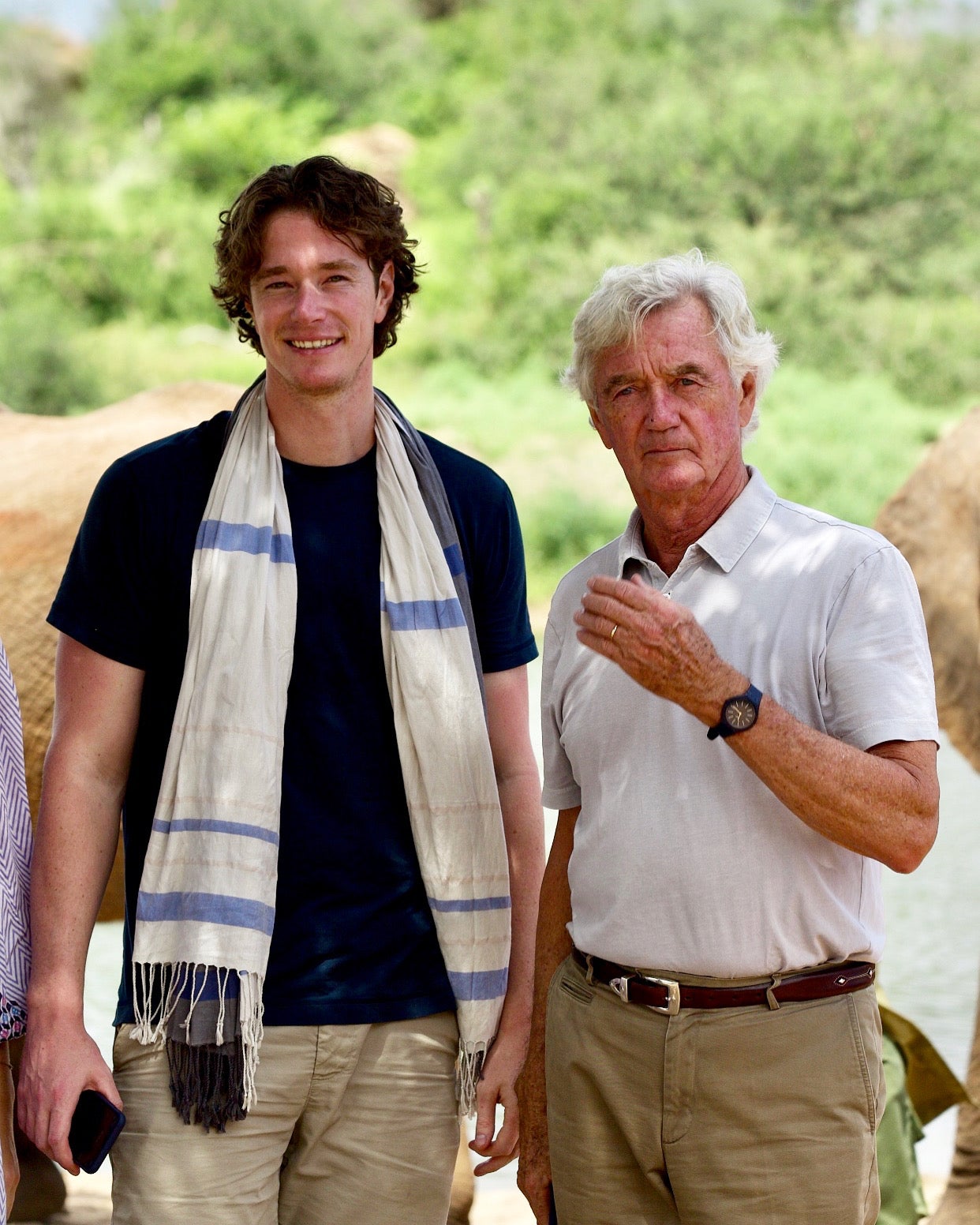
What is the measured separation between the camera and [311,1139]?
2365 millimetres

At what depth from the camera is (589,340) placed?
7.36 feet

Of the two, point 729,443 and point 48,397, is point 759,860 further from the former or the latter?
point 48,397

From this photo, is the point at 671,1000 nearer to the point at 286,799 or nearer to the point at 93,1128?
the point at 286,799

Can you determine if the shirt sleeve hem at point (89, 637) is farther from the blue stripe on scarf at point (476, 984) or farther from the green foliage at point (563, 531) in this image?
the green foliage at point (563, 531)

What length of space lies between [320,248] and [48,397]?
23.6 m

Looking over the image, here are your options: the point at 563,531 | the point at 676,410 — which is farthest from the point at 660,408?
the point at 563,531

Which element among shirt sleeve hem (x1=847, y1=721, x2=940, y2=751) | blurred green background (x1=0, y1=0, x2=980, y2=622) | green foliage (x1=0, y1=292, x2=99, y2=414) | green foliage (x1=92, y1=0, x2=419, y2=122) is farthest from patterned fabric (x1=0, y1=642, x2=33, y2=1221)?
green foliage (x1=92, y1=0, x2=419, y2=122)

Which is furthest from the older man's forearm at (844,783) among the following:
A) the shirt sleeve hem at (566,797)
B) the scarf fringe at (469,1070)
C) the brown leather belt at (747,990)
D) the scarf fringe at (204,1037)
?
the scarf fringe at (204,1037)

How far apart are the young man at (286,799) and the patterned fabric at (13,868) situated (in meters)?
0.03

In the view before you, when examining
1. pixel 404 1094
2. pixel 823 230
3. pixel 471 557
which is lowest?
pixel 404 1094

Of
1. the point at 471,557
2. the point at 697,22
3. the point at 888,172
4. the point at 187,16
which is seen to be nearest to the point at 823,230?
the point at 888,172

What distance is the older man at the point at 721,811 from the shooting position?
193 centimetres

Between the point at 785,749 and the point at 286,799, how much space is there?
800 millimetres

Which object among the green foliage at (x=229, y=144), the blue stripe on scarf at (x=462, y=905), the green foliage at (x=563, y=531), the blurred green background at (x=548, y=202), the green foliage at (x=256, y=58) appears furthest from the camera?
the green foliage at (x=256, y=58)
